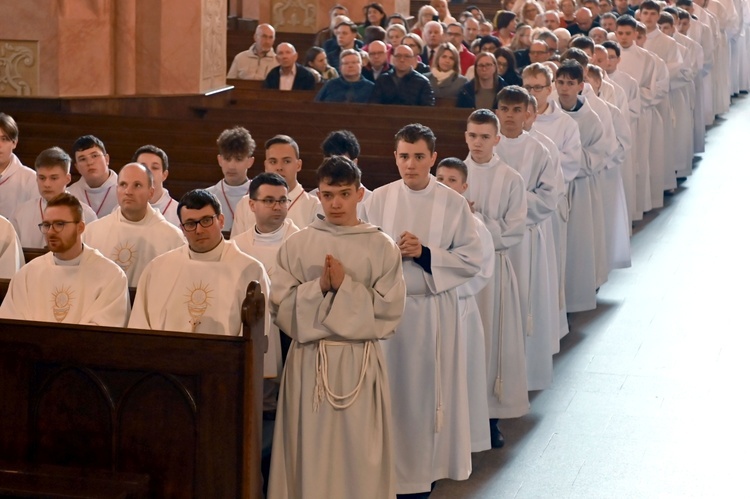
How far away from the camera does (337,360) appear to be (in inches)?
214

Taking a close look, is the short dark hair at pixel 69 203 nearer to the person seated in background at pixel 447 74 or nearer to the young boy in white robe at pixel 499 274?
the young boy in white robe at pixel 499 274

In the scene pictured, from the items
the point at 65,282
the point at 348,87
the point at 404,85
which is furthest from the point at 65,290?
the point at 348,87

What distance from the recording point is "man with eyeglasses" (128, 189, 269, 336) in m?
5.75

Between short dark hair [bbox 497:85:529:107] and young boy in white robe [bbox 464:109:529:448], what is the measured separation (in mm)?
459

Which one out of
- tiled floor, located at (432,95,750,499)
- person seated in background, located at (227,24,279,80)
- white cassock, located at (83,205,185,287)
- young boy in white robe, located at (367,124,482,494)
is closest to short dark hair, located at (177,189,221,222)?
young boy in white robe, located at (367,124,482,494)

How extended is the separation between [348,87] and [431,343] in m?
6.02

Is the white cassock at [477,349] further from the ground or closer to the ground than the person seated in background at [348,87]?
closer to the ground

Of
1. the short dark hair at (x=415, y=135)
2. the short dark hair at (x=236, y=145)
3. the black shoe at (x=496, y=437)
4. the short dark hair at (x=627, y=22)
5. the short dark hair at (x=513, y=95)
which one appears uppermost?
the short dark hair at (x=627, y=22)

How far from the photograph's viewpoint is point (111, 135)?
10.6m

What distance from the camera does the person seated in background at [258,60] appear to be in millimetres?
14391

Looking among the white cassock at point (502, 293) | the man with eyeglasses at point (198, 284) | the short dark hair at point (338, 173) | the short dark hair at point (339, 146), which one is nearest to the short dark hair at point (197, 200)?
the man with eyeglasses at point (198, 284)

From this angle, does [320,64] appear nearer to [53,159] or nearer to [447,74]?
[447,74]

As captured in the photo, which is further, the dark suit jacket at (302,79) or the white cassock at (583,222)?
the dark suit jacket at (302,79)

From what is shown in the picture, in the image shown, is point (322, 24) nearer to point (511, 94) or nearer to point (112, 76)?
point (112, 76)
